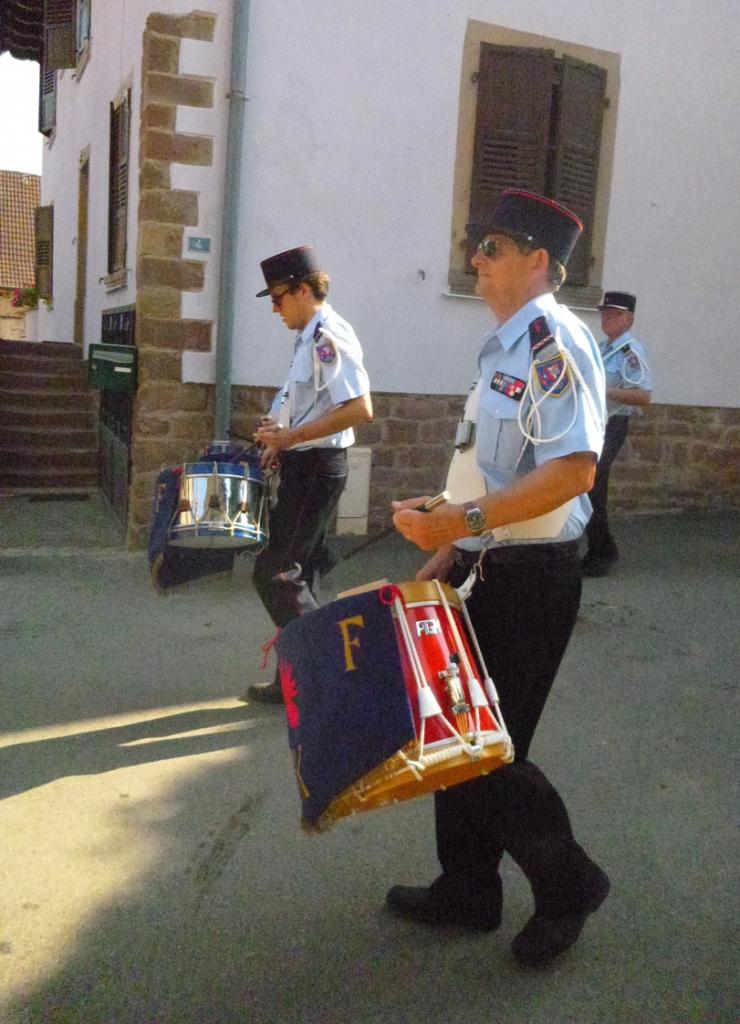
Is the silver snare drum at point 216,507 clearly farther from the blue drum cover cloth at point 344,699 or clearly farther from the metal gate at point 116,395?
the metal gate at point 116,395

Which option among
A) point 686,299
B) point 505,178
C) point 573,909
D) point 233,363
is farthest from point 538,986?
point 686,299

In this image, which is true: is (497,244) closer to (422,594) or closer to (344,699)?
(422,594)

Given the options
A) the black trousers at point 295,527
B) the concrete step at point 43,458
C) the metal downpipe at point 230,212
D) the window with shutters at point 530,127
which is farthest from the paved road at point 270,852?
the concrete step at point 43,458

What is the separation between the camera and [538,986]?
2500 millimetres

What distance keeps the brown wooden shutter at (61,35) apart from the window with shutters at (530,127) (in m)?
6.30

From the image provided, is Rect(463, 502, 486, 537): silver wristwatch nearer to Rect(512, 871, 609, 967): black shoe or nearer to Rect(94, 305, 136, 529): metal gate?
Rect(512, 871, 609, 967): black shoe

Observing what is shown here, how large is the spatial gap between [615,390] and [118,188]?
505 cm

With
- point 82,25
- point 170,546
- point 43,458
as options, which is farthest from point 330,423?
point 82,25

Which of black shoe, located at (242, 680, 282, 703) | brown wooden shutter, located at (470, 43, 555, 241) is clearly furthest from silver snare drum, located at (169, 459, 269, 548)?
brown wooden shutter, located at (470, 43, 555, 241)

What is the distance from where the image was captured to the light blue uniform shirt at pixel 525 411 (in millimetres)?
2229

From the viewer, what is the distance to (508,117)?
25.8 ft

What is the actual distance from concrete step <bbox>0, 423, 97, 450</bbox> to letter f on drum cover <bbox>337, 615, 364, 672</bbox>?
805 cm

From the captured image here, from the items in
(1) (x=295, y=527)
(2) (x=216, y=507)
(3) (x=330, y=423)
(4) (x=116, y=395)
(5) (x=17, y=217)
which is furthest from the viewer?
(5) (x=17, y=217)

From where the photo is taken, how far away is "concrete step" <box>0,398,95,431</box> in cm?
974
